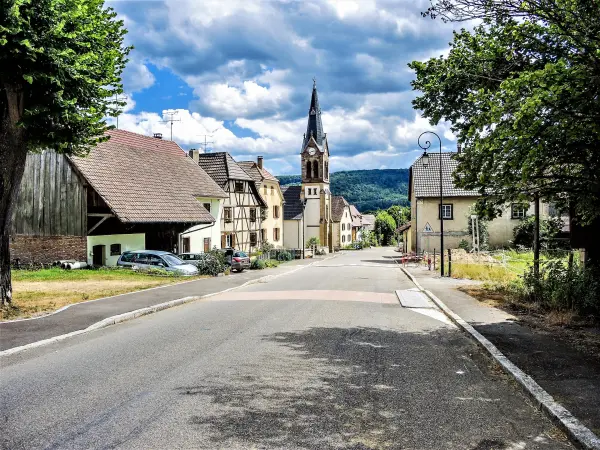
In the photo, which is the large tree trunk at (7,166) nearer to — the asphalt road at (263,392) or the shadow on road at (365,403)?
the asphalt road at (263,392)

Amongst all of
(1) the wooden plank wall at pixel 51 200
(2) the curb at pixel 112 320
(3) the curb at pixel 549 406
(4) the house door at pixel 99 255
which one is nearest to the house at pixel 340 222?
(4) the house door at pixel 99 255

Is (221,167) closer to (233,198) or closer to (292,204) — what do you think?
(233,198)

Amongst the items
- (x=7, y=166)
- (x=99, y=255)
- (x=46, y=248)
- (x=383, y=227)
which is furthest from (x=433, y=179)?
(x=383, y=227)

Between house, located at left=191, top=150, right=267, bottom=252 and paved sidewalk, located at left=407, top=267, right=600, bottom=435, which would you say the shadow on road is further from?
house, located at left=191, top=150, right=267, bottom=252

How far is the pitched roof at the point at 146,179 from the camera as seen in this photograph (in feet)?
93.5

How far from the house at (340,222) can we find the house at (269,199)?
1151 inches

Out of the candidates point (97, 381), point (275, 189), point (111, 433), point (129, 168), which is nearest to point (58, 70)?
point (97, 381)

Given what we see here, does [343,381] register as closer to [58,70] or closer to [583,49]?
[583,49]

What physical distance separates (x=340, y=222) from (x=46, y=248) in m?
75.0

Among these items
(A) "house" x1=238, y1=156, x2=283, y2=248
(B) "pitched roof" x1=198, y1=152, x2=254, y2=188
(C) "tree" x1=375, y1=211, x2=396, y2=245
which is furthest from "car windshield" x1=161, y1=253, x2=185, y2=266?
(C) "tree" x1=375, y1=211, x2=396, y2=245

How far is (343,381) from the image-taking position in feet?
21.9

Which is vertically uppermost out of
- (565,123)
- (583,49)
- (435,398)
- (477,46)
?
(477,46)

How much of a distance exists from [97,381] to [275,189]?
58617mm

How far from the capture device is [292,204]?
78750 mm
